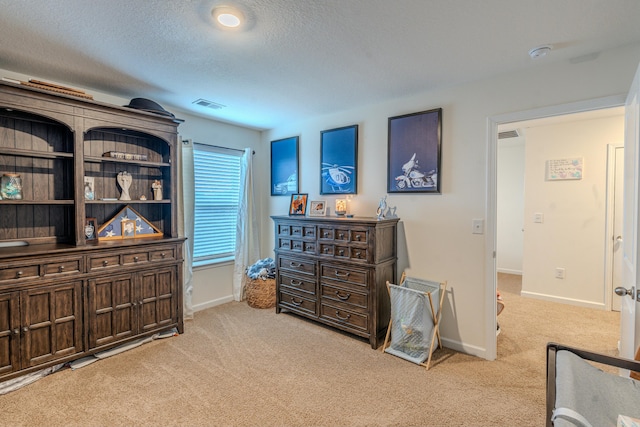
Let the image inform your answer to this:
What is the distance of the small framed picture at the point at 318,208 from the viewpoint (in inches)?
150

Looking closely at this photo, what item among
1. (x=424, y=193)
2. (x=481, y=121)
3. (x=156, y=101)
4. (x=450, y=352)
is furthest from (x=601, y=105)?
(x=156, y=101)

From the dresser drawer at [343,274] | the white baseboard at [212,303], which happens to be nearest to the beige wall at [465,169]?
the dresser drawer at [343,274]

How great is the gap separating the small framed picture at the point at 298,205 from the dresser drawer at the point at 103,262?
6.65 feet

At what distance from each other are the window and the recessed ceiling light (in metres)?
2.28

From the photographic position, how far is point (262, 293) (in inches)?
156

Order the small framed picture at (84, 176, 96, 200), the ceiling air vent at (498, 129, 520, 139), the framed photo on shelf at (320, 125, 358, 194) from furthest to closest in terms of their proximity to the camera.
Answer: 1. the ceiling air vent at (498, 129, 520, 139)
2. the framed photo on shelf at (320, 125, 358, 194)
3. the small framed picture at (84, 176, 96, 200)

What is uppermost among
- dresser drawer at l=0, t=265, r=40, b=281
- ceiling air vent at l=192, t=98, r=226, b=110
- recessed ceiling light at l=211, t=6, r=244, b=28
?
ceiling air vent at l=192, t=98, r=226, b=110

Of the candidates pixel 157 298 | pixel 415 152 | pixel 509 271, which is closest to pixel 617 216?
pixel 509 271

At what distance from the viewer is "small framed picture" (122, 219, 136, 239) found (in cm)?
317

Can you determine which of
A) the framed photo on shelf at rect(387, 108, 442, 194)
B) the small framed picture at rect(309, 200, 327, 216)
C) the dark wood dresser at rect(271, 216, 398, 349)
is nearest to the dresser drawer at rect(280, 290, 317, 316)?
the dark wood dresser at rect(271, 216, 398, 349)

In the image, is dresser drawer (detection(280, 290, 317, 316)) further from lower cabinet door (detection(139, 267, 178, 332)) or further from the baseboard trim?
the baseboard trim

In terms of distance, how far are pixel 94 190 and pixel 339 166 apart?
2.55 metres

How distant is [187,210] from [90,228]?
101cm

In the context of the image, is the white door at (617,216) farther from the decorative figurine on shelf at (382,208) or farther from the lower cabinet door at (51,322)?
the lower cabinet door at (51,322)
